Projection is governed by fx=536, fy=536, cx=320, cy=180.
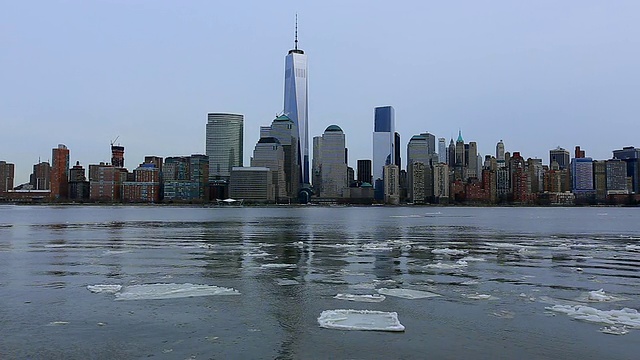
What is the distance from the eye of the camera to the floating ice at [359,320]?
1605 cm

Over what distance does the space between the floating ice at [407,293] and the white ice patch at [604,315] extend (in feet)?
14.9

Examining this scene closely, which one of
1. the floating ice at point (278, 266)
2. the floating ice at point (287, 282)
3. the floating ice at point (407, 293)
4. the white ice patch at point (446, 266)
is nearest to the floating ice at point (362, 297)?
the floating ice at point (407, 293)

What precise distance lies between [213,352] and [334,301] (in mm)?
7173

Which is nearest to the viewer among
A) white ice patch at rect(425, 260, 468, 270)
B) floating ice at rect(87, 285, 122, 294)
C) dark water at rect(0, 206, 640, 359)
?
dark water at rect(0, 206, 640, 359)

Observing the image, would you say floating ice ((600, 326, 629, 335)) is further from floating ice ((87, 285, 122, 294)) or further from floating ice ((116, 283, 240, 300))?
floating ice ((87, 285, 122, 294))

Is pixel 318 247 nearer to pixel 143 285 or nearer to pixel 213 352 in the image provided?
pixel 143 285

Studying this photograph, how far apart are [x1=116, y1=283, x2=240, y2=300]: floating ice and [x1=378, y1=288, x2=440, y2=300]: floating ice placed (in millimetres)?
6084

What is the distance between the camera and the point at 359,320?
663 inches

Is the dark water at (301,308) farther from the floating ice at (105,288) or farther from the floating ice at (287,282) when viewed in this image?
the floating ice at (105,288)

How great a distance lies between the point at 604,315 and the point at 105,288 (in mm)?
19104

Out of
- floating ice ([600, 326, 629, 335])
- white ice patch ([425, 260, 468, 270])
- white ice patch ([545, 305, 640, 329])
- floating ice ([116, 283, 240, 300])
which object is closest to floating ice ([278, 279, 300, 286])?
floating ice ([116, 283, 240, 300])

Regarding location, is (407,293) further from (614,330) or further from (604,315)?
(614,330)

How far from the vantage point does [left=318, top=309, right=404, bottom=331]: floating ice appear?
16047mm

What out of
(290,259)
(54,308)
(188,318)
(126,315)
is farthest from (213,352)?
(290,259)
